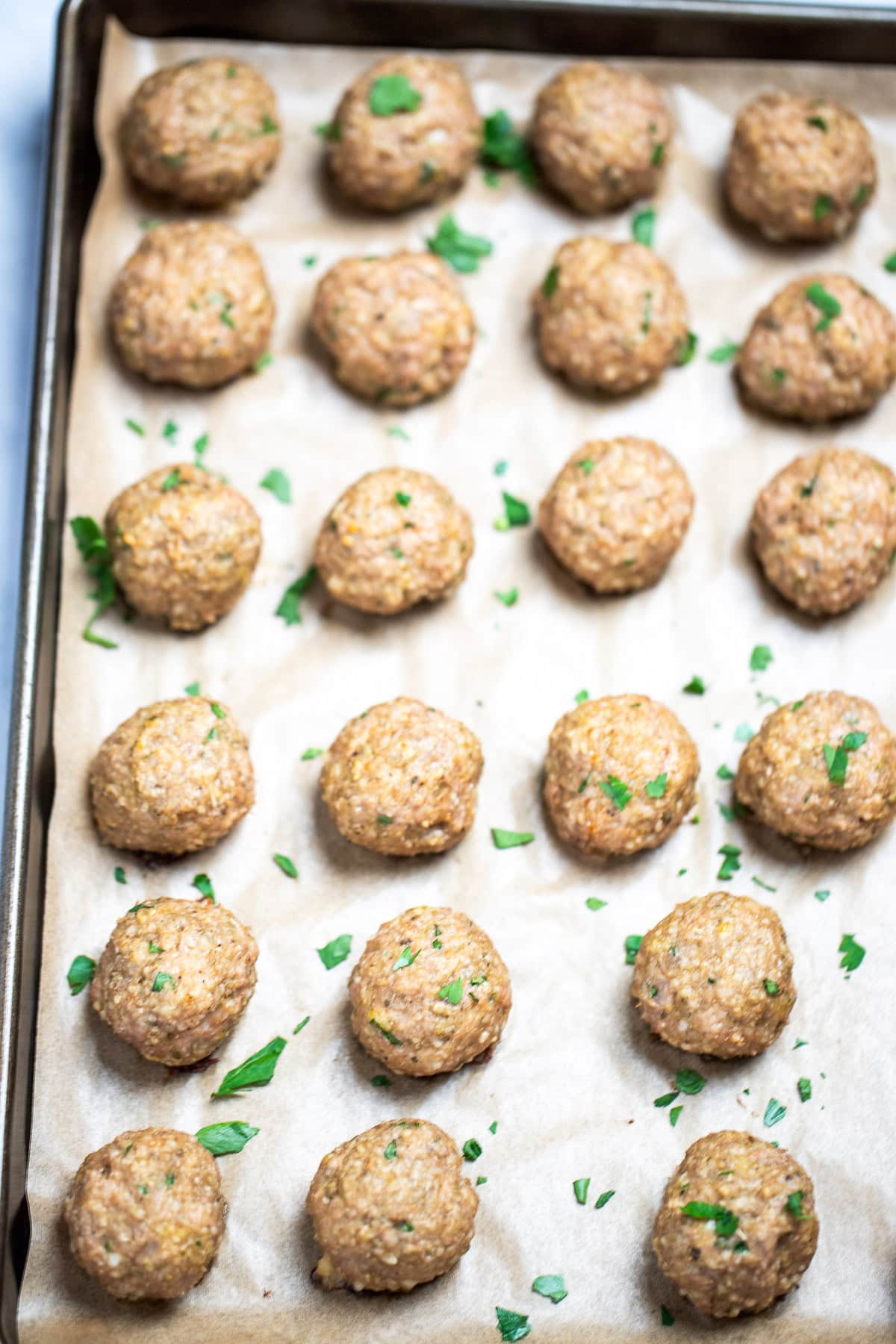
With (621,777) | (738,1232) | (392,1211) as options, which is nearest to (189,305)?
(621,777)

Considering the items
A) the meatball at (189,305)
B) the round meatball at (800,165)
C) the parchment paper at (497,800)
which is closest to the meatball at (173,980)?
the parchment paper at (497,800)

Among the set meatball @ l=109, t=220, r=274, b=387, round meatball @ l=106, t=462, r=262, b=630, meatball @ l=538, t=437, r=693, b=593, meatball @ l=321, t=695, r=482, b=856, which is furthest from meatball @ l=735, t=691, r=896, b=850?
meatball @ l=109, t=220, r=274, b=387

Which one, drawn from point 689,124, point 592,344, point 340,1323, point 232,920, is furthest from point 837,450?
point 340,1323

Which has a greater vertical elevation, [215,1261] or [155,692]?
[155,692]

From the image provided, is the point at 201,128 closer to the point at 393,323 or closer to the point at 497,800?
the point at 393,323

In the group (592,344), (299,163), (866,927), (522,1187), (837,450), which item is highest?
(299,163)

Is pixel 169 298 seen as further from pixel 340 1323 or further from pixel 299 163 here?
pixel 340 1323
